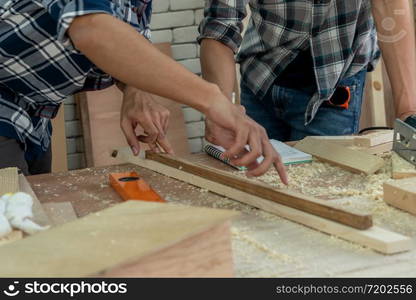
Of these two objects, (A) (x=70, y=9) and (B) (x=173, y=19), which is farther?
(B) (x=173, y=19)

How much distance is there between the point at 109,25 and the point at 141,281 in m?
0.72

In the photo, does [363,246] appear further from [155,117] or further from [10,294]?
[155,117]

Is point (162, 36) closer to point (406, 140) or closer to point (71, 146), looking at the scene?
point (71, 146)

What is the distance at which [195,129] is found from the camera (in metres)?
3.83

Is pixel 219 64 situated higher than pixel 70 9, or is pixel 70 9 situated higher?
pixel 70 9

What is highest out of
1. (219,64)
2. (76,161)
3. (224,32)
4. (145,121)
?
(224,32)

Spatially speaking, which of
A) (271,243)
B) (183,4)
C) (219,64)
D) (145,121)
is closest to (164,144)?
(145,121)

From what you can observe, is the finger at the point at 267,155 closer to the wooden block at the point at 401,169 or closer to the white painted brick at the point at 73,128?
the wooden block at the point at 401,169

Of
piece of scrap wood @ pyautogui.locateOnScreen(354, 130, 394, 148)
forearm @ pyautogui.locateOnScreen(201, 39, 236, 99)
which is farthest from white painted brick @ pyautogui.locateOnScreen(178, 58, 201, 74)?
piece of scrap wood @ pyautogui.locateOnScreen(354, 130, 394, 148)

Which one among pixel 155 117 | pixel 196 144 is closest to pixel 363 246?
pixel 155 117

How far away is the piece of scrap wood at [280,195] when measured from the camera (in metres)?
1.39

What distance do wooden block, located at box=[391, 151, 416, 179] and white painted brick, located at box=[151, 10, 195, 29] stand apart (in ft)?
6.73

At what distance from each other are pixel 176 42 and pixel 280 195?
2.31 metres

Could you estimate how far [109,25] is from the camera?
154cm
